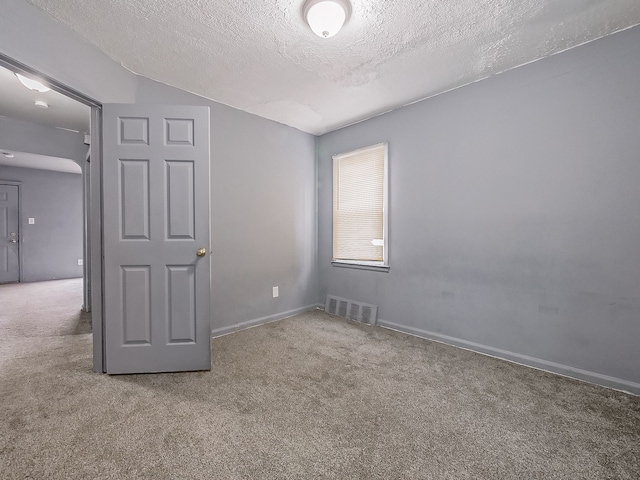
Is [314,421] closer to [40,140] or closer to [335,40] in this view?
[335,40]

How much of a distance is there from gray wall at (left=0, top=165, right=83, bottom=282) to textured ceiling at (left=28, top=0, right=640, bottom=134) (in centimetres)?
596

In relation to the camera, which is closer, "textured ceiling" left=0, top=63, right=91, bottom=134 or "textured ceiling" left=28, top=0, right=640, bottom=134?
"textured ceiling" left=28, top=0, right=640, bottom=134

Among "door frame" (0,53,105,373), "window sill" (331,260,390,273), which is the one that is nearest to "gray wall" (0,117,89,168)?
"door frame" (0,53,105,373)

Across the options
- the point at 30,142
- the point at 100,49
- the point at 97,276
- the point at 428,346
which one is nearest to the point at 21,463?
the point at 97,276

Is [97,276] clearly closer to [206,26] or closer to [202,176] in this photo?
[202,176]

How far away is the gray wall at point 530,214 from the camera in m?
1.99

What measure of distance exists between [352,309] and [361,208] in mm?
1242

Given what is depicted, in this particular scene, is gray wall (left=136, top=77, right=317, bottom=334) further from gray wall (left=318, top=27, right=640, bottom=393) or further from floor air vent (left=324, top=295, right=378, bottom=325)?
gray wall (left=318, top=27, right=640, bottom=393)

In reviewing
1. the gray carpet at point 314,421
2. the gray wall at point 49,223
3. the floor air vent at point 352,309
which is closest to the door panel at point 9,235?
the gray wall at point 49,223

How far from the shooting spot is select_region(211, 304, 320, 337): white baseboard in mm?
3037

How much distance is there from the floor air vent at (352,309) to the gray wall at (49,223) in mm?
6601

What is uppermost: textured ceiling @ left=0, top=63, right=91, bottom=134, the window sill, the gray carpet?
textured ceiling @ left=0, top=63, right=91, bottom=134

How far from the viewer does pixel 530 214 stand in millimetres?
2344

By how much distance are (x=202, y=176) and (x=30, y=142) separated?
11.3 feet
